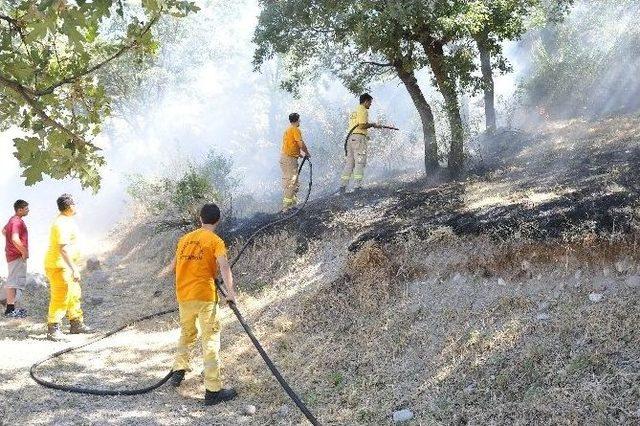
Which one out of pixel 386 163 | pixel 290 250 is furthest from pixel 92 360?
pixel 386 163

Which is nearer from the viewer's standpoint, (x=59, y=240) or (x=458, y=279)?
(x=458, y=279)

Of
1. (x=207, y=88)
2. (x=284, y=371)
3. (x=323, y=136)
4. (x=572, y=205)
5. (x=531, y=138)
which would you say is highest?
(x=207, y=88)

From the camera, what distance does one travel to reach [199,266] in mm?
5258

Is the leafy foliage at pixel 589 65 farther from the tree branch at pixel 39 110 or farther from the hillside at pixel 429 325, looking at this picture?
the tree branch at pixel 39 110

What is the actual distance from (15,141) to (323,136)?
74.2 feet

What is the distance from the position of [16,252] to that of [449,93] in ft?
25.8

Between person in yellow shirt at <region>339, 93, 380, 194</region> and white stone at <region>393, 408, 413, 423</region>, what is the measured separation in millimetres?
6450

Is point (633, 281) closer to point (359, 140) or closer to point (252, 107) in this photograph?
point (359, 140)

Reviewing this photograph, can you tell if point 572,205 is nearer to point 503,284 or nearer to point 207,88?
point 503,284

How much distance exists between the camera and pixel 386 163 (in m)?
20.3

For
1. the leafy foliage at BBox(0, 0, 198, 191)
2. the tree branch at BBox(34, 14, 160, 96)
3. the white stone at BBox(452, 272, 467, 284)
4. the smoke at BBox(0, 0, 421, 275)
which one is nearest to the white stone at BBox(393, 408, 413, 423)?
the white stone at BBox(452, 272, 467, 284)

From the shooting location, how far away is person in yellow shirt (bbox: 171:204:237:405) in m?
5.15

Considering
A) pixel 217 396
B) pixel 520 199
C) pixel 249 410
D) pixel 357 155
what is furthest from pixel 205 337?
pixel 357 155

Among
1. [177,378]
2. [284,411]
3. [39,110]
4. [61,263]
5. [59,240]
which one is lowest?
[284,411]
